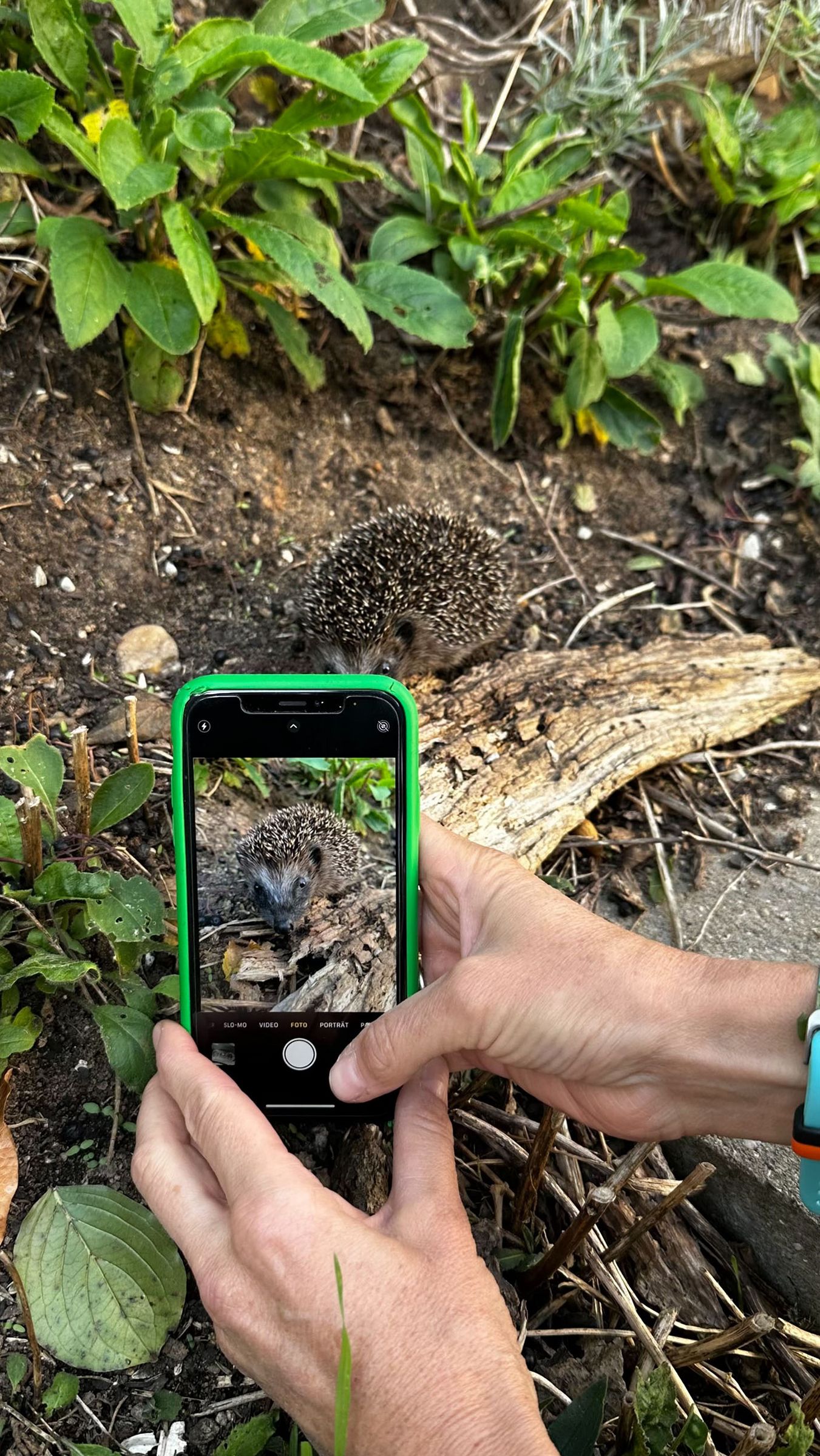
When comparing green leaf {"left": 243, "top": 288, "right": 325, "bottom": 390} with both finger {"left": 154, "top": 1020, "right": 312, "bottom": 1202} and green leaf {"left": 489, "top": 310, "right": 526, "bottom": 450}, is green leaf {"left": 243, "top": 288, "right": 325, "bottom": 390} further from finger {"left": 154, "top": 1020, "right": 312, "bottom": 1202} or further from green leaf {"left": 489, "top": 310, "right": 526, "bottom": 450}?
finger {"left": 154, "top": 1020, "right": 312, "bottom": 1202}

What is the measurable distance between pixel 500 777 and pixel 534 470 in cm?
183

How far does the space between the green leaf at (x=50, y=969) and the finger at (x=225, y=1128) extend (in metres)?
0.26

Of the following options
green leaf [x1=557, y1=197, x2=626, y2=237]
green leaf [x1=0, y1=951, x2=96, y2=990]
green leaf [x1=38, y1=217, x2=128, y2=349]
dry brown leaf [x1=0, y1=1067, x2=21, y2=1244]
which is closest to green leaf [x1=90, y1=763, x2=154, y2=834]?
green leaf [x1=0, y1=951, x2=96, y2=990]

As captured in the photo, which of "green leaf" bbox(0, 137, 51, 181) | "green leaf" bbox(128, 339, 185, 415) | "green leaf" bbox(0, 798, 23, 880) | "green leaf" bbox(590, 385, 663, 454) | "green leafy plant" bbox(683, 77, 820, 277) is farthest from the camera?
"green leafy plant" bbox(683, 77, 820, 277)

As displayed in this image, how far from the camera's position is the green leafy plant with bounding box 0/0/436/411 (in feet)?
9.73

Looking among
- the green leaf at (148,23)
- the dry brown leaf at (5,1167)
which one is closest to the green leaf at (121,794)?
the dry brown leaf at (5,1167)

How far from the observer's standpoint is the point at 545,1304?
224 centimetres

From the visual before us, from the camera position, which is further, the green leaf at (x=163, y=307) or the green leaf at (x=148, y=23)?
the green leaf at (x=163, y=307)

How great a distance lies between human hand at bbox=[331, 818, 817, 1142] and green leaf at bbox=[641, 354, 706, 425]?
314 cm

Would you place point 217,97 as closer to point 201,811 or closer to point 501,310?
point 501,310

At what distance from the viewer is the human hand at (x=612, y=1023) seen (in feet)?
5.87

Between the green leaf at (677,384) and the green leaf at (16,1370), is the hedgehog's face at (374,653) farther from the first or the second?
the green leaf at (16,1370)

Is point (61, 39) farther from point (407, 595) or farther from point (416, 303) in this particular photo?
point (407, 595)

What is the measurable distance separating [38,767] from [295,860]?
0.62 metres
